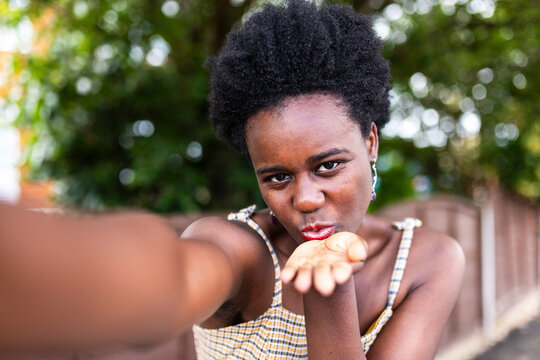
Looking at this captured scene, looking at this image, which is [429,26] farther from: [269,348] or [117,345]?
[117,345]

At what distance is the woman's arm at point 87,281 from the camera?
62 centimetres

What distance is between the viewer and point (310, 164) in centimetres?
143

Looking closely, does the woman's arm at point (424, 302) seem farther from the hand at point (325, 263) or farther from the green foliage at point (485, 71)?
the green foliage at point (485, 71)

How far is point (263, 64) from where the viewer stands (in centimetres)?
152

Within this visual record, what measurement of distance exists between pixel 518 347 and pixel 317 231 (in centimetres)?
589

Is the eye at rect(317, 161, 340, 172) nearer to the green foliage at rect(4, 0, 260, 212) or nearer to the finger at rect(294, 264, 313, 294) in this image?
the finger at rect(294, 264, 313, 294)

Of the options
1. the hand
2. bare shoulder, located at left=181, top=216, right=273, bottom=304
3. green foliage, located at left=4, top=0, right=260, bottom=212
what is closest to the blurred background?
green foliage, located at left=4, top=0, right=260, bottom=212

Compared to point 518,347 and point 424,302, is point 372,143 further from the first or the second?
point 518,347

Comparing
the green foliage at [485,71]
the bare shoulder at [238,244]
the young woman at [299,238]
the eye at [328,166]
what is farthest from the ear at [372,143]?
the green foliage at [485,71]

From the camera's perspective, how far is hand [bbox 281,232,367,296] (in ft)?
3.16

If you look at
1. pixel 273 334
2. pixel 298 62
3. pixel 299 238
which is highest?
pixel 298 62

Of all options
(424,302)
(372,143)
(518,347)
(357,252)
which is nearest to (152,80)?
(372,143)

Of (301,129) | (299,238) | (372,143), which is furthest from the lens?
(372,143)

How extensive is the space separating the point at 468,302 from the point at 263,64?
5.59m
